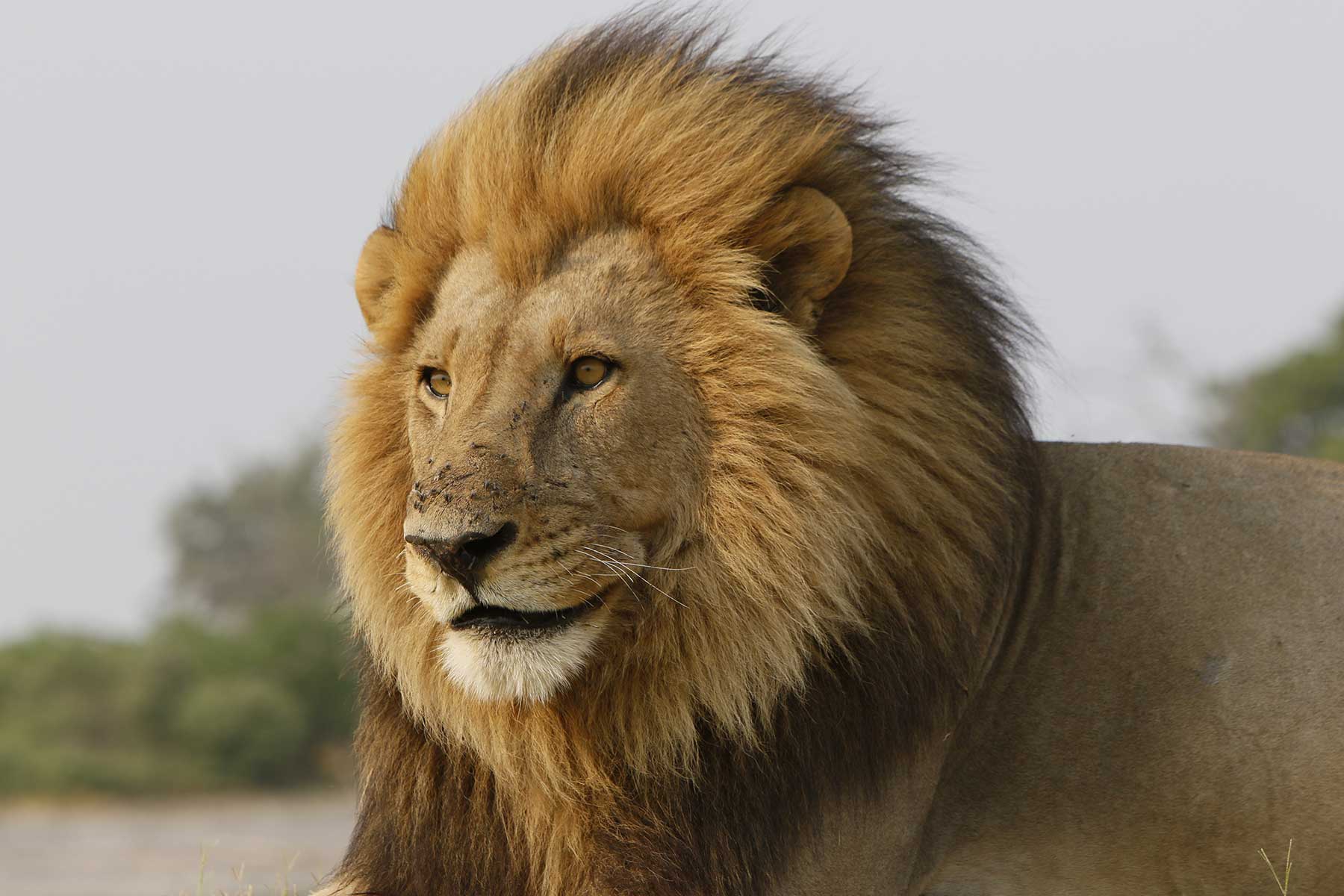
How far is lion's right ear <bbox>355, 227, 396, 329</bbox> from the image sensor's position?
383cm

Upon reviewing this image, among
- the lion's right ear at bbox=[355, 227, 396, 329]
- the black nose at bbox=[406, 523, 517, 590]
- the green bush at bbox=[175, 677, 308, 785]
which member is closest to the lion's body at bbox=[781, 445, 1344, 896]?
the black nose at bbox=[406, 523, 517, 590]

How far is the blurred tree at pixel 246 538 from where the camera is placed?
1602 inches

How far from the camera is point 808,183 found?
346 cm

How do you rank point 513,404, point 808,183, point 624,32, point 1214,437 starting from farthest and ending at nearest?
point 1214,437, point 624,32, point 808,183, point 513,404

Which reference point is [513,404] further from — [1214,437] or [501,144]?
[1214,437]

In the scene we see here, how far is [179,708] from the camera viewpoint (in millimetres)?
26625

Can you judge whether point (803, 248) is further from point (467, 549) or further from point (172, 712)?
point (172, 712)

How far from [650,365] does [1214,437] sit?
24.5 meters

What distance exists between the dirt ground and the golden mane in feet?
17.1

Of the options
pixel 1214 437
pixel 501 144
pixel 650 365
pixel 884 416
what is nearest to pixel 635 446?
pixel 650 365

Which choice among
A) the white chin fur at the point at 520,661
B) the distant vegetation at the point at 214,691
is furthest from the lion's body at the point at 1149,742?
the distant vegetation at the point at 214,691

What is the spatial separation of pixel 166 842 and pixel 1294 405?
17666 mm

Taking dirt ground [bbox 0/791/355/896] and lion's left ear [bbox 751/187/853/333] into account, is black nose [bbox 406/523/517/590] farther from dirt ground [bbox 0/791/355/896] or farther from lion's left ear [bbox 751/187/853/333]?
dirt ground [bbox 0/791/355/896]

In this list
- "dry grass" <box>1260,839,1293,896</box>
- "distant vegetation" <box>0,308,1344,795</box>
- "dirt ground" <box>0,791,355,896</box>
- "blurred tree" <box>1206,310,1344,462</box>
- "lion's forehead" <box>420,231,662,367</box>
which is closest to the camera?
"lion's forehead" <box>420,231,662,367</box>
